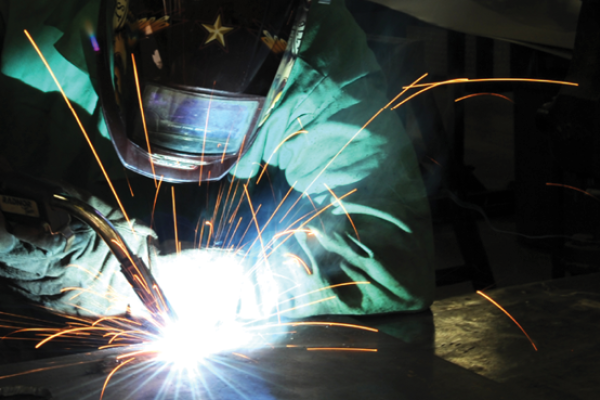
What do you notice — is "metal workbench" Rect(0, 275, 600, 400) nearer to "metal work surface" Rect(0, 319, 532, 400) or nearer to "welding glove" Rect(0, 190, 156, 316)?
"metal work surface" Rect(0, 319, 532, 400)

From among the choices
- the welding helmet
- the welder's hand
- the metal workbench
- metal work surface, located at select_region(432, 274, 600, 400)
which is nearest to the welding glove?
the welder's hand

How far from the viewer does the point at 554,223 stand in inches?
98.0

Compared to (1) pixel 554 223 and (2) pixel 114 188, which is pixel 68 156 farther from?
Result: (1) pixel 554 223

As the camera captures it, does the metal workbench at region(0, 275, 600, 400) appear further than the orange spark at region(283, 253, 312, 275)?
No

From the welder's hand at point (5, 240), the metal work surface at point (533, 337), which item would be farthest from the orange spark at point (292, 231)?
the welder's hand at point (5, 240)

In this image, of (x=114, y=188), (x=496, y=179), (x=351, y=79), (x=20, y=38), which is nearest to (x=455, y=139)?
(x=496, y=179)

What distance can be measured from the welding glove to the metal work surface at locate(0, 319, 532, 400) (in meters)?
0.31

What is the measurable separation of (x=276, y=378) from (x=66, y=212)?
0.47 metres

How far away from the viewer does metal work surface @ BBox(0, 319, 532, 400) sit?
1.98 ft

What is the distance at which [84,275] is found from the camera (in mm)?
1047

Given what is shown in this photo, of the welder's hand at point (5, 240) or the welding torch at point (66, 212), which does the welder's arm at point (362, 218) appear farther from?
the welder's hand at point (5, 240)

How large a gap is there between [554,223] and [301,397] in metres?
2.34

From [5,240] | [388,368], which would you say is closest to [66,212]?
[5,240]

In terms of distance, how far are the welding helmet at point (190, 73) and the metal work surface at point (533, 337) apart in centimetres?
57
